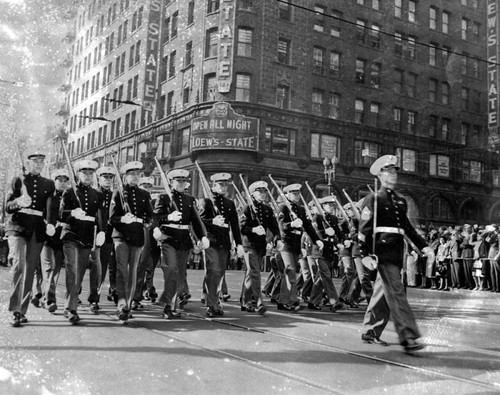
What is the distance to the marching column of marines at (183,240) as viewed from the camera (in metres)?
6.39

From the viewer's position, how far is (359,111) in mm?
35375

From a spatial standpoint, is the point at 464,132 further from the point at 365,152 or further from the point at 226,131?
the point at 226,131

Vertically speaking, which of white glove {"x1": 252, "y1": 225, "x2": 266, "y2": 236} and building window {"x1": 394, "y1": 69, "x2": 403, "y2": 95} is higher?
building window {"x1": 394, "y1": 69, "x2": 403, "y2": 95}

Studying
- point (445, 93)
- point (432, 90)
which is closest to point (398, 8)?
point (432, 90)

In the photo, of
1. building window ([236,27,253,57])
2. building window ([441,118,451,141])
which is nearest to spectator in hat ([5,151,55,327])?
building window ([236,27,253,57])

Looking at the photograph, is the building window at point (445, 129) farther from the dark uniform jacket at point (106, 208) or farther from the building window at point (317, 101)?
the dark uniform jacket at point (106, 208)

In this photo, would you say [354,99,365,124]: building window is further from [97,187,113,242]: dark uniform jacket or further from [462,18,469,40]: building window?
[97,187,113,242]: dark uniform jacket

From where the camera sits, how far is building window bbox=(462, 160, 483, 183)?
3791cm

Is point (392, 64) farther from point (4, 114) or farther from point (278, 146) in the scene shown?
point (4, 114)

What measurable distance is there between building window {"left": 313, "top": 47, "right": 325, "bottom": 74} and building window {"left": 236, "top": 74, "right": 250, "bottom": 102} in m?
5.23

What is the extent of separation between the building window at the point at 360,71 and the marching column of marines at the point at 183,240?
87.2ft

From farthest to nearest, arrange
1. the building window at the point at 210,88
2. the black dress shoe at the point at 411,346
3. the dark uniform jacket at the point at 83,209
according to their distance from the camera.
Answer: the building window at the point at 210,88 < the dark uniform jacket at the point at 83,209 < the black dress shoe at the point at 411,346

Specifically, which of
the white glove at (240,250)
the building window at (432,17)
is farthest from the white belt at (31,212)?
the building window at (432,17)

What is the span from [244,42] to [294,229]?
2360 cm
